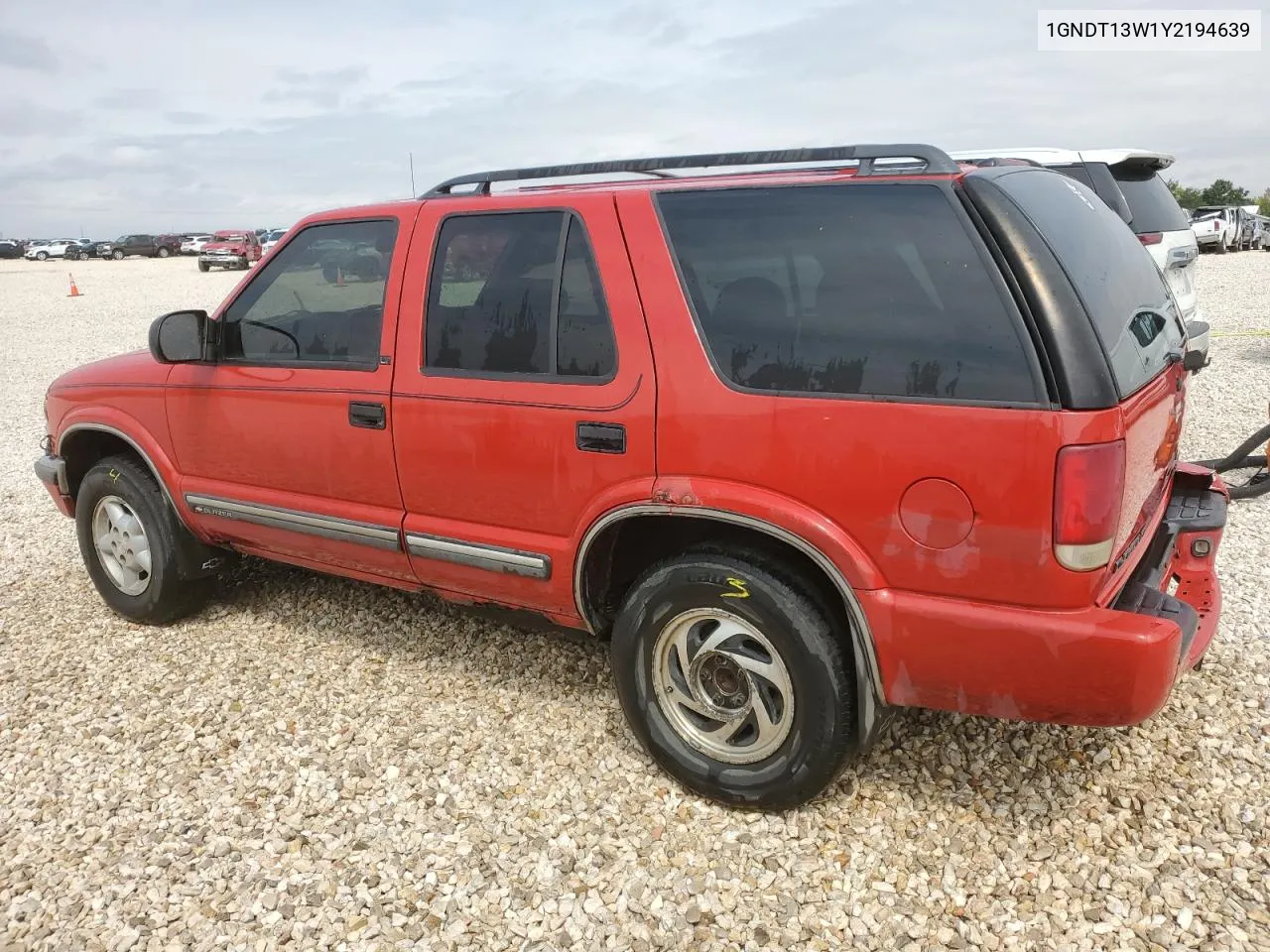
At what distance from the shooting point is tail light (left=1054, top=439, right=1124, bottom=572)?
7.15 ft

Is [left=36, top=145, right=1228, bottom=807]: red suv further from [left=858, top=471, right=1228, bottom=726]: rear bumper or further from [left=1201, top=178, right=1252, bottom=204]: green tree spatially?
[left=1201, top=178, right=1252, bottom=204]: green tree

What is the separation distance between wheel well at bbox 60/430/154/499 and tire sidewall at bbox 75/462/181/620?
12 cm

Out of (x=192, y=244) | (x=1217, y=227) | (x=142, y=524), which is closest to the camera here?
(x=142, y=524)

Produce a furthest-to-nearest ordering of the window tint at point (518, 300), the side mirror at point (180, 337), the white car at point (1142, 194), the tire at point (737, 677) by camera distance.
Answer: the white car at point (1142, 194), the side mirror at point (180, 337), the window tint at point (518, 300), the tire at point (737, 677)

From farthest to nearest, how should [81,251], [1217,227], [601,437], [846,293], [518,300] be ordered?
1. [81,251]
2. [1217,227]
3. [518,300]
4. [601,437]
5. [846,293]

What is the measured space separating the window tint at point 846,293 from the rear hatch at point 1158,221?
536 centimetres

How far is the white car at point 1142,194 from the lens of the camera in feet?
21.7

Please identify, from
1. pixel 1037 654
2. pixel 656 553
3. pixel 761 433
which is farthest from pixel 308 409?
pixel 1037 654

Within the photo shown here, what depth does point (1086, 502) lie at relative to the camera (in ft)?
7.20

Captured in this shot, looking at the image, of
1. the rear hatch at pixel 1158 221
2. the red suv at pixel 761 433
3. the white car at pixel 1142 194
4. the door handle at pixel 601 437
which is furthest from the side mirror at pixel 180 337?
the rear hatch at pixel 1158 221

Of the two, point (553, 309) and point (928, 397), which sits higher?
point (553, 309)

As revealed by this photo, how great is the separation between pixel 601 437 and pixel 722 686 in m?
0.86

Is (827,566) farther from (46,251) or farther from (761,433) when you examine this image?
(46,251)

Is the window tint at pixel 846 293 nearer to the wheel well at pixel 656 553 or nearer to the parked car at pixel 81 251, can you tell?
the wheel well at pixel 656 553
